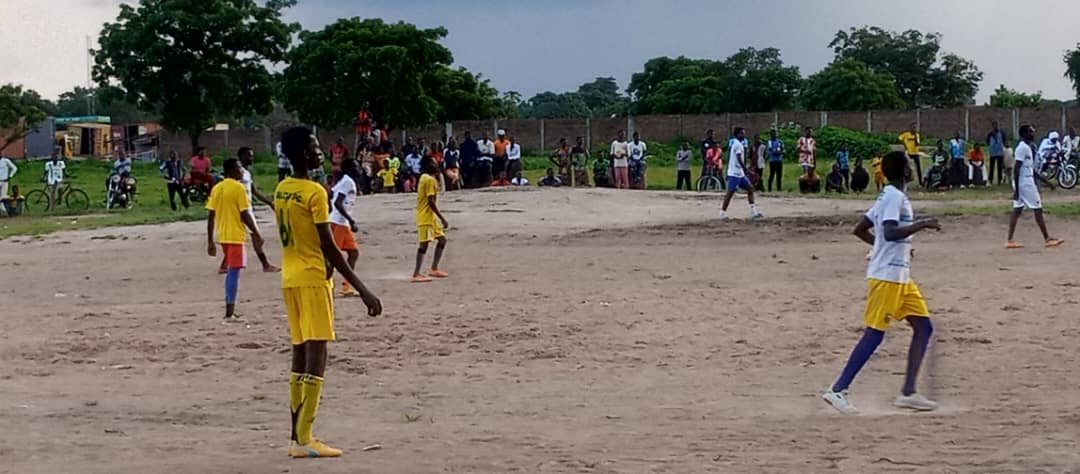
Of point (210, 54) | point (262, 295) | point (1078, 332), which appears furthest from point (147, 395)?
point (210, 54)

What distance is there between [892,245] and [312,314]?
3.87 m

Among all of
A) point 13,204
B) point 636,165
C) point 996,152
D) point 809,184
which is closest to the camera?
point 809,184

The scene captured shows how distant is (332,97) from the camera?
53.3m

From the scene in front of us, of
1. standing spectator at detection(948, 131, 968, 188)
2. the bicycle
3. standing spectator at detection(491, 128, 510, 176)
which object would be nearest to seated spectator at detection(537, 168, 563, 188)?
standing spectator at detection(491, 128, 510, 176)

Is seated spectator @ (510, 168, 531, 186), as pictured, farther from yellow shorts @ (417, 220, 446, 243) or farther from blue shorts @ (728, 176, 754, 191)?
yellow shorts @ (417, 220, 446, 243)

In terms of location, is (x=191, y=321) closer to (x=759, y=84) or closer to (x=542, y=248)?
(x=542, y=248)

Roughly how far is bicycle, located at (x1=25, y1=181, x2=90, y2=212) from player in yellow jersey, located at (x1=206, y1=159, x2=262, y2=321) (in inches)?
884

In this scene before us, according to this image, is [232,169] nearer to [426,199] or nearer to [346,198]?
[346,198]

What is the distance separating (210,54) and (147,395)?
47.1 metres

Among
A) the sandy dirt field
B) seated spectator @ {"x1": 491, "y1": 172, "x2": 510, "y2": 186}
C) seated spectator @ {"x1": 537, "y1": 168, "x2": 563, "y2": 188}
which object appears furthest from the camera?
seated spectator @ {"x1": 491, "y1": 172, "x2": 510, "y2": 186}

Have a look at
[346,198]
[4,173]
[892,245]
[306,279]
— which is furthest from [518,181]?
[306,279]

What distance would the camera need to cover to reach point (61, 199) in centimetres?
3675

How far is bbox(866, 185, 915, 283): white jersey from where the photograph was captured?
9.14 m

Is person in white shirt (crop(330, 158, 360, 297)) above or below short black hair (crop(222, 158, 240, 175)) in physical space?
below
